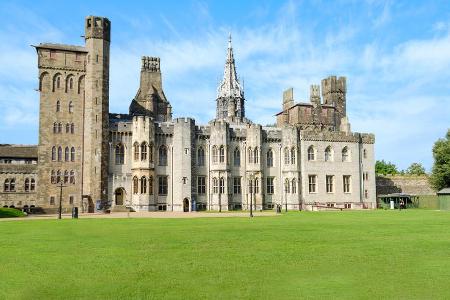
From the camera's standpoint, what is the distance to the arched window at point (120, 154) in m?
59.2

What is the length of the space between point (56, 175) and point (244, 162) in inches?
923

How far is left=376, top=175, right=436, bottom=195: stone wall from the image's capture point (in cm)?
7762

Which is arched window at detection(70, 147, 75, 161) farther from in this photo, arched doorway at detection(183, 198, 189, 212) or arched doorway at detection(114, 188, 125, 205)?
arched doorway at detection(183, 198, 189, 212)

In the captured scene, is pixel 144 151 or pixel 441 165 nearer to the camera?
pixel 144 151

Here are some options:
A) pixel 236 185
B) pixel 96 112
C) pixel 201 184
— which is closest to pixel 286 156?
pixel 236 185

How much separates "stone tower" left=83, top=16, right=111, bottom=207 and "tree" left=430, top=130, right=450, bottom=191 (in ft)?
147

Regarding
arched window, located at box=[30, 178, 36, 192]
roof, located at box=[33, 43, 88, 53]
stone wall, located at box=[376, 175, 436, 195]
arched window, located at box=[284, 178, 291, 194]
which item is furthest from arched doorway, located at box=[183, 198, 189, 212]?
stone wall, located at box=[376, 175, 436, 195]

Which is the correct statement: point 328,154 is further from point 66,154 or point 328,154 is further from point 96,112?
point 66,154

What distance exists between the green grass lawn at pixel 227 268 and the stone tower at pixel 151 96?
54772 millimetres

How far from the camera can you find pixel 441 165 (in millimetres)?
68062

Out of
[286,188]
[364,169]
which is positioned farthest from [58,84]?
[364,169]

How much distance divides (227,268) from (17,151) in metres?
58.2

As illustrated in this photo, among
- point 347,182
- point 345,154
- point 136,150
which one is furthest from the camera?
point 345,154

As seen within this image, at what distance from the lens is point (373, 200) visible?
2758 inches
